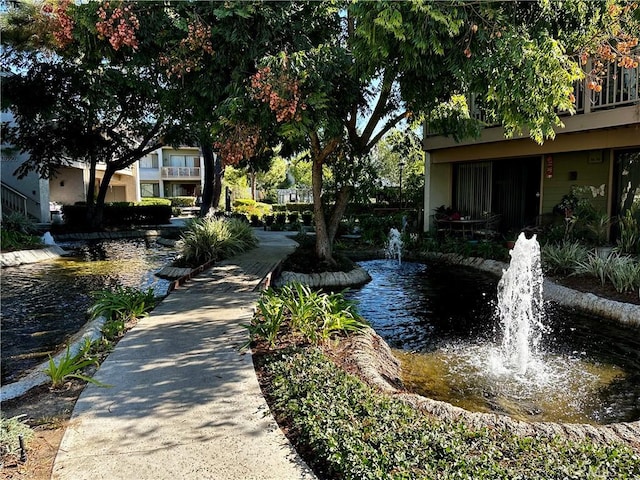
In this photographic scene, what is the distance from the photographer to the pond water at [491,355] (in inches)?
164

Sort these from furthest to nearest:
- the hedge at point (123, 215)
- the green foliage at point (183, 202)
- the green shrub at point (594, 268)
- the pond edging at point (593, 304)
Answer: the green foliage at point (183, 202) < the hedge at point (123, 215) < the green shrub at point (594, 268) < the pond edging at point (593, 304)

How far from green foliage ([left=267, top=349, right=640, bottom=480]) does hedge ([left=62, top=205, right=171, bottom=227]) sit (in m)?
18.0

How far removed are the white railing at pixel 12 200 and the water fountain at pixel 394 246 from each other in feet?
49.2

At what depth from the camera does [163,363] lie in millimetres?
4348

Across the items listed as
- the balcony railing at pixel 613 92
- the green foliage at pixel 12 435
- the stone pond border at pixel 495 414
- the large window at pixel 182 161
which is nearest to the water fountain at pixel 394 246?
the balcony railing at pixel 613 92

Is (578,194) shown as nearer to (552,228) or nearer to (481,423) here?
(552,228)

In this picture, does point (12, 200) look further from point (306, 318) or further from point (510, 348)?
point (510, 348)

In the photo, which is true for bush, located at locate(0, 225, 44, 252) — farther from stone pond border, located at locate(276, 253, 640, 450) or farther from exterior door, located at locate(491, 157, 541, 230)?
exterior door, located at locate(491, 157, 541, 230)

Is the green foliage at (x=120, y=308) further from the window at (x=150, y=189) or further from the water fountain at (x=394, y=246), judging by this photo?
the window at (x=150, y=189)

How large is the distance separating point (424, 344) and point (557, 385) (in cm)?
156

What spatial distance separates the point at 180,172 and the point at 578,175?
122ft

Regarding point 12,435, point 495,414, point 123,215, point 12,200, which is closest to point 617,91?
point 495,414

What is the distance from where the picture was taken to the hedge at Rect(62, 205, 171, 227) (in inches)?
751

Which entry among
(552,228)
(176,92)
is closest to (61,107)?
(176,92)
